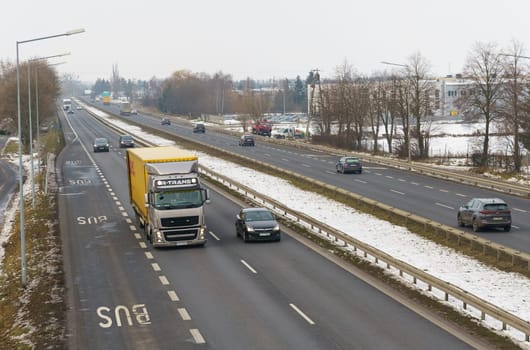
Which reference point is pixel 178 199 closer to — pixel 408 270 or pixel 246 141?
pixel 408 270

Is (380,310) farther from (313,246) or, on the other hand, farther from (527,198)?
(527,198)

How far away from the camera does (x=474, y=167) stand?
68.2 metres

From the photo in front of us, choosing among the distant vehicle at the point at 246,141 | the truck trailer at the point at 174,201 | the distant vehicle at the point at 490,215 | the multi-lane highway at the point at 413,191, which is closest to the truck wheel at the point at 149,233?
the truck trailer at the point at 174,201

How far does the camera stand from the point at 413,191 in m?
53.6

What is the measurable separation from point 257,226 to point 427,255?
25.0ft

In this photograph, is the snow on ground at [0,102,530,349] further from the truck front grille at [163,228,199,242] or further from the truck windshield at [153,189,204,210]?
the truck windshield at [153,189,204,210]

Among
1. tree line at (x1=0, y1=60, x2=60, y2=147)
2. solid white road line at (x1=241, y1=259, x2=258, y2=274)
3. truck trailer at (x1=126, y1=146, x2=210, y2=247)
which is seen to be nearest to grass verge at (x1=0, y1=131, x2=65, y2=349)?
truck trailer at (x1=126, y1=146, x2=210, y2=247)

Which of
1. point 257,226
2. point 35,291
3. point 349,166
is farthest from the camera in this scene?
point 349,166

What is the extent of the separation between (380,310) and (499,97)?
2109 inches

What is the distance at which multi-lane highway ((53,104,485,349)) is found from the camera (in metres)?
20.0

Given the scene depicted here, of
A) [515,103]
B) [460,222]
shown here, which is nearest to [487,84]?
[515,103]

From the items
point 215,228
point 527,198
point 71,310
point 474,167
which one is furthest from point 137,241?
point 474,167

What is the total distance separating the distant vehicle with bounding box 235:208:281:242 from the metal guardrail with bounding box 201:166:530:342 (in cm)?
254

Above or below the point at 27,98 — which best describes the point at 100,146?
below
